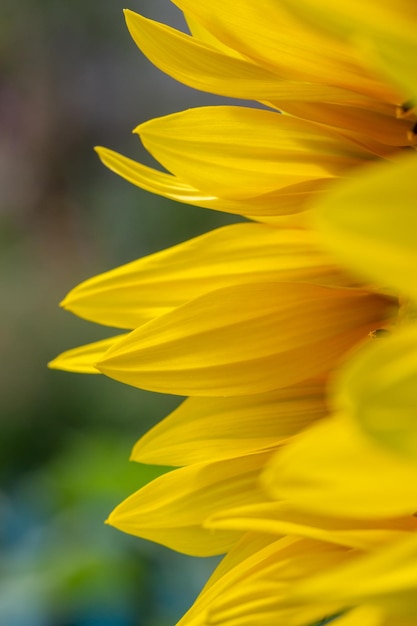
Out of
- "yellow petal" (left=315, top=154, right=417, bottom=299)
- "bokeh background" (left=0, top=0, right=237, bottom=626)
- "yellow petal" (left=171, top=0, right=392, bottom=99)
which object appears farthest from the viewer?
"bokeh background" (left=0, top=0, right=237, bottom=626)

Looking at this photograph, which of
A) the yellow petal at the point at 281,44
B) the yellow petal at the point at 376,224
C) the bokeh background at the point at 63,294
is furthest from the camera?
the bokeh background at the point at 63,294

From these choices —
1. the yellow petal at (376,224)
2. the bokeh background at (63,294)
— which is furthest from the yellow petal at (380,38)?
the bokeh background at (63,294)

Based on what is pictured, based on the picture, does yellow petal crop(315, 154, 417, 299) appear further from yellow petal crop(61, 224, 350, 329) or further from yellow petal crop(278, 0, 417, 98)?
yellow petal crop(61, 224, 350, 329)

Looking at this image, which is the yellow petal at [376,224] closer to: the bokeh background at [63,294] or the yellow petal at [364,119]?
the yellow petal at [364,119]

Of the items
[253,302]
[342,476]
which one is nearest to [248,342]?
[253,302]

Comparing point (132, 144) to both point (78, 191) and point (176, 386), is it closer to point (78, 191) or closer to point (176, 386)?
point (78, 191)

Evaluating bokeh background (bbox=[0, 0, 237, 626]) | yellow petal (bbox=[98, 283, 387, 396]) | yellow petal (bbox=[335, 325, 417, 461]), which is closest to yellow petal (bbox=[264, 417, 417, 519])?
yellow petal (bbox=[335, 325, 417, 461])
